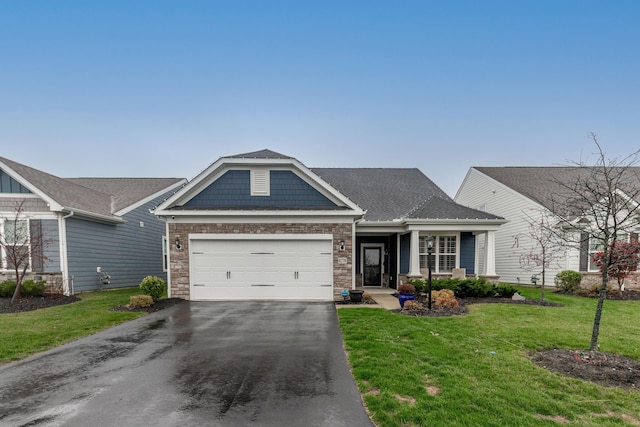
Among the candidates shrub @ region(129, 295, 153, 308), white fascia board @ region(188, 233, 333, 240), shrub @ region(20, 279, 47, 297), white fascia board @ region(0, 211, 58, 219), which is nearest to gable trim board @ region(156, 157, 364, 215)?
white fascia board @ region(188, 233, 333, 240)

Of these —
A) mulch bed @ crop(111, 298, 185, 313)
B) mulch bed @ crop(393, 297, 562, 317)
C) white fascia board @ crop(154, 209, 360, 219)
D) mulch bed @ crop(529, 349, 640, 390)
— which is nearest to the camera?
mulch bed @ crop(529, 349, 640, 390)

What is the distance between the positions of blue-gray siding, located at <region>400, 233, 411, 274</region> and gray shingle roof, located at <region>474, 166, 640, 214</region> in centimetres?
723

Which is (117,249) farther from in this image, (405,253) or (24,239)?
(405,253)

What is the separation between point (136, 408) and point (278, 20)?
17122mm

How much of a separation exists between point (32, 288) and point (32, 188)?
384 cm

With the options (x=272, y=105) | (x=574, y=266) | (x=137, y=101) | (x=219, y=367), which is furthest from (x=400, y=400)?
(x=137, y=101)

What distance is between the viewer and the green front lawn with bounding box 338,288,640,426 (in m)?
3.45

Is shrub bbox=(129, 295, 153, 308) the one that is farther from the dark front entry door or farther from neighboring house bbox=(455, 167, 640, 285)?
neighboring house bbox=(455, 167, 640, 285)

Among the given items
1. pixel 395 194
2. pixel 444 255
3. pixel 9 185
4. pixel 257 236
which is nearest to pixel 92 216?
pixel 9 185

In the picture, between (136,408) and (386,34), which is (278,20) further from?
(136,408)

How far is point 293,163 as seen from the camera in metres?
11.4

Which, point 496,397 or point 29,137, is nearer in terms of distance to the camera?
point 496,397

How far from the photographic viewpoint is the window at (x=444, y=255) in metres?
14.2

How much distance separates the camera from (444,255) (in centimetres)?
1431
